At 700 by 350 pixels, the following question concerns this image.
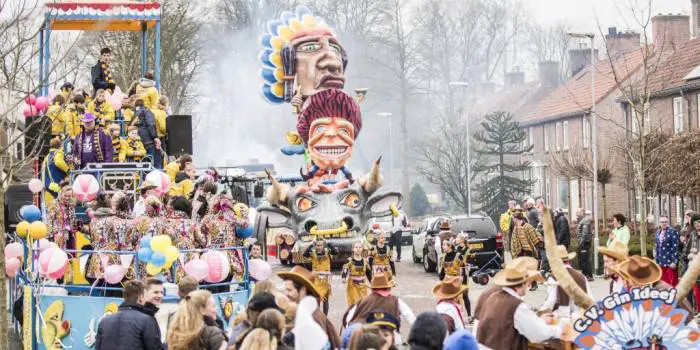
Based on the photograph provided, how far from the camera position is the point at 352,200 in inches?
1110

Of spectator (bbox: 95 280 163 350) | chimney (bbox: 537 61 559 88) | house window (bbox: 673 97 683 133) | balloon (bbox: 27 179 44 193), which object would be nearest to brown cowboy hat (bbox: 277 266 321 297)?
spectator (bbox: 95 280 163 350)

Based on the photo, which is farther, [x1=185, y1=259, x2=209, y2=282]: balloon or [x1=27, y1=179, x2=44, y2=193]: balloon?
[x1=27, y1=179, x2=44, y2=193]: balloon

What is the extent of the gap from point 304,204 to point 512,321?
18.4 metres

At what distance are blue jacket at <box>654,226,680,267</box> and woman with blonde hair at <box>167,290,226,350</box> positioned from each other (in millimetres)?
12381

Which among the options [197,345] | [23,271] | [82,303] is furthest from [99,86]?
[197,345]

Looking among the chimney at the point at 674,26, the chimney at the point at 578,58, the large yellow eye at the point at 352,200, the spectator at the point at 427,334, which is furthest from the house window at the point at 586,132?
the spectator at the point at 427,334

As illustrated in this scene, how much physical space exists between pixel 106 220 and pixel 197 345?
6.72 metres

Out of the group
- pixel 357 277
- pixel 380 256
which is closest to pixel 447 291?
pixel 357 277

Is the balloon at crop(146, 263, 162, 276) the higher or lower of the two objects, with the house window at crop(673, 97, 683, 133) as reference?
lower

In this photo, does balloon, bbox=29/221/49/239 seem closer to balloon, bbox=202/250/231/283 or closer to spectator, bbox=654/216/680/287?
balloon, bbox=202/250/231/283

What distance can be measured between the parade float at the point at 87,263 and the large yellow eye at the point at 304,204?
10528mm

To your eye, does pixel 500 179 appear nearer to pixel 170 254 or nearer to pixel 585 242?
pixel 585 242

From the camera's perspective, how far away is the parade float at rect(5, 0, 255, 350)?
14.8 meters

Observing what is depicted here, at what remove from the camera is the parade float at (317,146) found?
27.9 m
